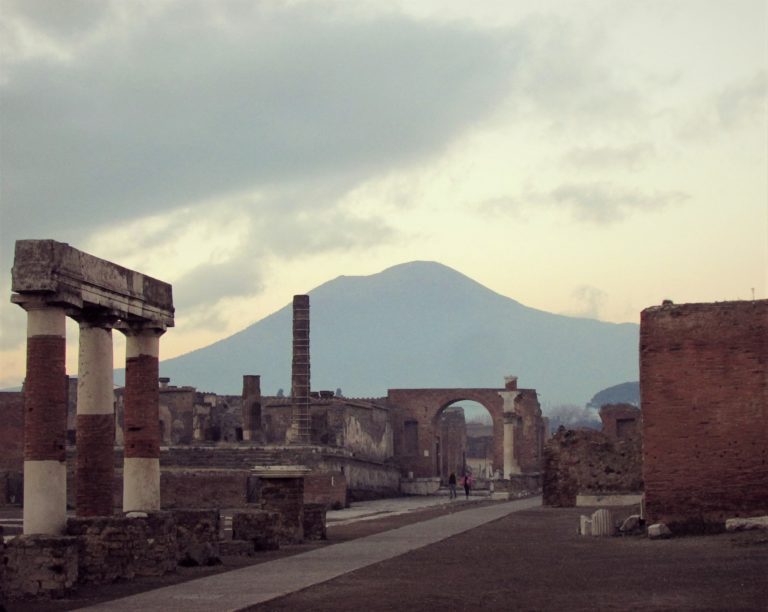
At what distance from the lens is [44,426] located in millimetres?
17422

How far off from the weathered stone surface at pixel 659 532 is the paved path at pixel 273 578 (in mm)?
3662

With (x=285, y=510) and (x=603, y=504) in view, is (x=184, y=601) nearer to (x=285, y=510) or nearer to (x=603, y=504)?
(x=285, y=510)

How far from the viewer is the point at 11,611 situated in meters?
14.5

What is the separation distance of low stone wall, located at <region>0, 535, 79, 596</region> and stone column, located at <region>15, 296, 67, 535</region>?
1094 millimetres

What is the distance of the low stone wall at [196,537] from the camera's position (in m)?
20.1

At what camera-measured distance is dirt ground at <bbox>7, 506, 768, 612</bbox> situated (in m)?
13.6

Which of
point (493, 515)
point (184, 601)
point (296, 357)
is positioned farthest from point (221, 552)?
point (296, 357)

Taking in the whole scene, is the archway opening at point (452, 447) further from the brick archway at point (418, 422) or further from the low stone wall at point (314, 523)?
the low stone wall at point (314, 523)

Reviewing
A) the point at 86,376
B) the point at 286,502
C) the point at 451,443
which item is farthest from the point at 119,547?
the point at 451,443

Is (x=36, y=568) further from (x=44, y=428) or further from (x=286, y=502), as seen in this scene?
(x=286, y=502)

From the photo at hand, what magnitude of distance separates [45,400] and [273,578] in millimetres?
3441

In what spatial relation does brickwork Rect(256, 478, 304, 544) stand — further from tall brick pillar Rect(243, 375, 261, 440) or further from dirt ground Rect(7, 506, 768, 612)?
tall brick pillar Rect(243, 375, 261, 440)

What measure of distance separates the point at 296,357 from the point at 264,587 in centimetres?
3732

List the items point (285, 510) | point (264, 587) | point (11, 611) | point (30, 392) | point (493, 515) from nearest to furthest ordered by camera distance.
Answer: point (11, 611)
point (264, 587)
point (30, 392)
point (285, 510)
point (493, 515)
